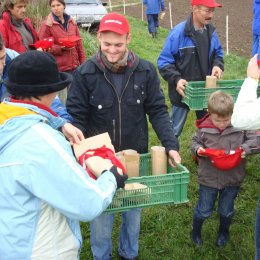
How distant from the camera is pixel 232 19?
58.7 ft

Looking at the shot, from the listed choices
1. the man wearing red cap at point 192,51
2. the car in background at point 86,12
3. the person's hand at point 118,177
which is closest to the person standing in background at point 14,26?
the man wearing red cap at point 192,51

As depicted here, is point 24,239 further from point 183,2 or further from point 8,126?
point 183,2

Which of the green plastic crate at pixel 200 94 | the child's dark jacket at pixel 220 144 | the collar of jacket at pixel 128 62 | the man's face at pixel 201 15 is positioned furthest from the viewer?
the man's face at pixel 201 15

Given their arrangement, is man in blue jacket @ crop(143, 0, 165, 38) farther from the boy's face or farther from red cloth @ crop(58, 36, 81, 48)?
Answer: the boy's face

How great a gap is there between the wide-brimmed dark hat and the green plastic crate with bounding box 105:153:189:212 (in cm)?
76

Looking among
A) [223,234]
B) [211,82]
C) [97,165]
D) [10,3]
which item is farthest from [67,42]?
[97,165]

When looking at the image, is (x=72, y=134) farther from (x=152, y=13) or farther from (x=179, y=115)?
(x=152, y=13)

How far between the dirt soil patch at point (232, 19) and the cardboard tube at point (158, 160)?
30.2ft

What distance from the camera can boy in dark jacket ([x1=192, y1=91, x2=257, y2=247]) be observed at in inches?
134

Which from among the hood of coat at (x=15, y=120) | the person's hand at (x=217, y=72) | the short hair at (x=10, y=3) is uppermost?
the short hair at (x=10, y=3)

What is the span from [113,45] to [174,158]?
0.88m

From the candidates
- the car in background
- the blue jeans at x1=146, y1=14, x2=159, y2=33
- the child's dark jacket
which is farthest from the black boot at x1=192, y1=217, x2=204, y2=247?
the blue jeans at x1=146, y1=14, x2=159, y2=33

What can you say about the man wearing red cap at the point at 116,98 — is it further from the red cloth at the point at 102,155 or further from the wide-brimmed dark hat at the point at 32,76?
the wide-brimmed dark hat at the point at 32,76

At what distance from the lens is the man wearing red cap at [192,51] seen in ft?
14.9
